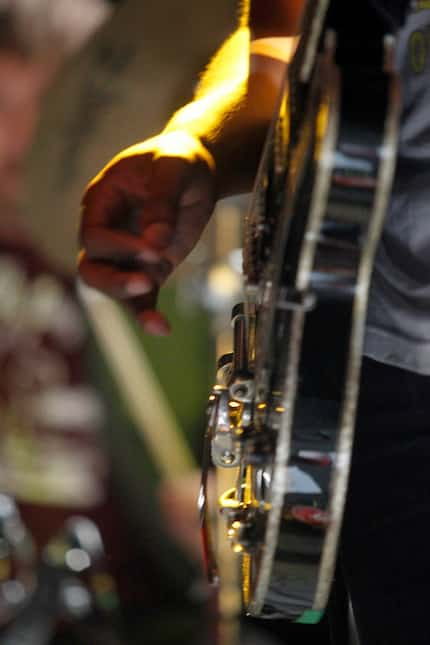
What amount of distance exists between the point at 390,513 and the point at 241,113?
0.37m

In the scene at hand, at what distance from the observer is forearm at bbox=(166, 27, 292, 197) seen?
817mm

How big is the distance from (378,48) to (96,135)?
1.27 m

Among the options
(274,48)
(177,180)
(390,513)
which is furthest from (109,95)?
(390,513)

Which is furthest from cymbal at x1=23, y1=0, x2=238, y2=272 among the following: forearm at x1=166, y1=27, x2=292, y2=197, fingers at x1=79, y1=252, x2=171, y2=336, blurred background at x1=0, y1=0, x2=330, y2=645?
fingers at x1=79, y1=252, x2=171, y2=336

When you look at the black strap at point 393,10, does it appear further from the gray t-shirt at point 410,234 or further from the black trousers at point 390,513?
the black trousers at point 390,513

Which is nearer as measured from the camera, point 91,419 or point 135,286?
point 135,286

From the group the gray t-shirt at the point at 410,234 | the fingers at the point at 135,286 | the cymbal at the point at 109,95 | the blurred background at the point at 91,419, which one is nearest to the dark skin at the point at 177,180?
the fingers at the point at 135,286

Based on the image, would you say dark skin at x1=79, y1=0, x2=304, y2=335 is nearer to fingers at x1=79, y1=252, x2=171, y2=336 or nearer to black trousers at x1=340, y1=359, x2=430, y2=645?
fingers at x1=79, y1=252, x2=171, y2=336

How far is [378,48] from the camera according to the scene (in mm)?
637

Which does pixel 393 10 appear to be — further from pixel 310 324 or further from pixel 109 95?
pixel 109 95

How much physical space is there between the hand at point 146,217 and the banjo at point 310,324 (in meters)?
0.07

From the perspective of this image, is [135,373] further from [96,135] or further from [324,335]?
[324,335]

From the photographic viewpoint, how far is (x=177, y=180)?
2.40 ft

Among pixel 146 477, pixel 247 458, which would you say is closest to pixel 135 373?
pixel 146 477
